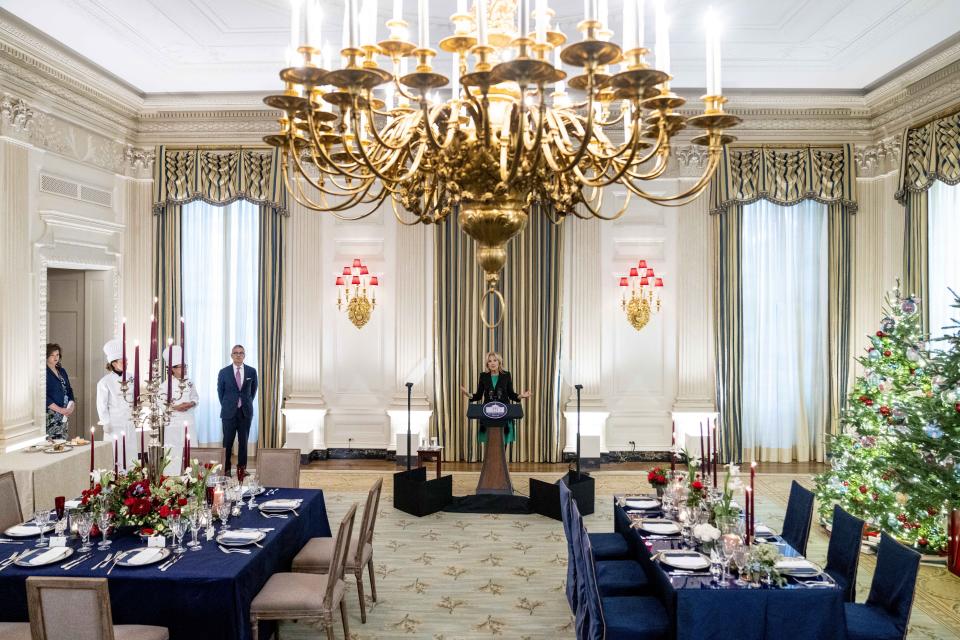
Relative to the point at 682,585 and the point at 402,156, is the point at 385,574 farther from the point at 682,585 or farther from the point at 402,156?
the point at 402,156

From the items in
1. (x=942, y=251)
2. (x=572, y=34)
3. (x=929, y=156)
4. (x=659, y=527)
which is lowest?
(x=659, y=527)

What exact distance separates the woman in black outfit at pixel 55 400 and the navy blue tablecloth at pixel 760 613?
6762 millimetres

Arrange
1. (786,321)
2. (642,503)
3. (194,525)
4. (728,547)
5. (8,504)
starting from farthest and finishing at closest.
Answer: (786,321) → (642,503) → (8,504) → (194,525) → (728,547)

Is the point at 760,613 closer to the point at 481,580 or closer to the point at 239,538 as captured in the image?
the point at 481,580

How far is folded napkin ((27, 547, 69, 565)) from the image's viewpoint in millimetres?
3594

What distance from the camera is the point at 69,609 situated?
3.05 m

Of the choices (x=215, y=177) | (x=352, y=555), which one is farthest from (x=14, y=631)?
(x=215, y=177)

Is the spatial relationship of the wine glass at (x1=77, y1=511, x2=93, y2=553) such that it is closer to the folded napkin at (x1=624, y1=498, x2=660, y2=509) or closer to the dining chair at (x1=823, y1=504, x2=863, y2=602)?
the folded napkin at (x1=624, y1=498, x2=660, y2=509)

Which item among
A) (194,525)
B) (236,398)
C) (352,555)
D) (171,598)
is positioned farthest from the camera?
(236,398)

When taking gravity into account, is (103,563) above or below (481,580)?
above

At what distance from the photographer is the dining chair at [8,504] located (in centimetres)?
445


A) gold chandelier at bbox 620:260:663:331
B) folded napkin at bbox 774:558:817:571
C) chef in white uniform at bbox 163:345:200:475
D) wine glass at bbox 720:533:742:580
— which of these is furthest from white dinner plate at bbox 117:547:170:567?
gold chandelier at bbox 620:260:663:331

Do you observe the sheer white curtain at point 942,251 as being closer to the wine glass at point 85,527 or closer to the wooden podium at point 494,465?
the wooden podium at point 494,465

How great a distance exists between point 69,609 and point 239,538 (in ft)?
3.36
